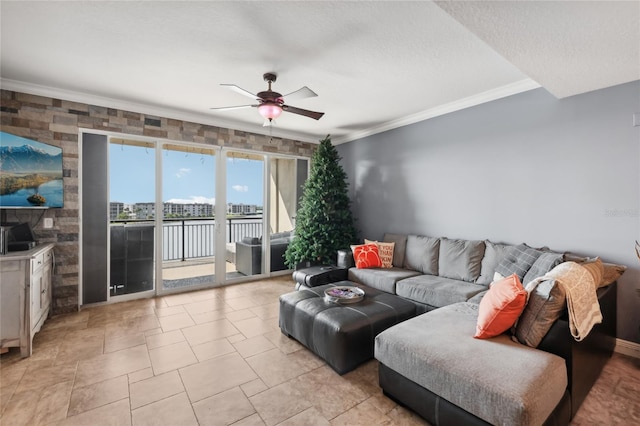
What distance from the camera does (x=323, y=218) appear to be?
4926mm

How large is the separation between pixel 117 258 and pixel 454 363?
14.5 ft

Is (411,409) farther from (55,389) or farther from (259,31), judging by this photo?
(259,31)

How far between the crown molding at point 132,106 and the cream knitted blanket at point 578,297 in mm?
4537

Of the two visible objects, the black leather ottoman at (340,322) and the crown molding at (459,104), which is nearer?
the black leather ottoman at (340,322)

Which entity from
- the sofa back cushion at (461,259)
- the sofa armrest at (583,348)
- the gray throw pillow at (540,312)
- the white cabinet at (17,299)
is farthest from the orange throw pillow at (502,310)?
the white cabinet at (17,299)

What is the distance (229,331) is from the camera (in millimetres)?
3162

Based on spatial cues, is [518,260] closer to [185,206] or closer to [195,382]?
[195,382]

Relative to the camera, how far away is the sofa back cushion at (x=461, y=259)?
3.45 m

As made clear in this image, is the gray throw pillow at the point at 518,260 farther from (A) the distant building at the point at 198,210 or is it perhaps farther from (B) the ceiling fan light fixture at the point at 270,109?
(A) the distant building at the point at 198,210

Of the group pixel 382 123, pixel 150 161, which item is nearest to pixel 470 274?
pixel 382 123

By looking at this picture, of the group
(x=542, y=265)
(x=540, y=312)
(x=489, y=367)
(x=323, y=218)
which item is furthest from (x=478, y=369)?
(x=323, y=218)

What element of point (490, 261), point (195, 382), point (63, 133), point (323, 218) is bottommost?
point (195, 382)

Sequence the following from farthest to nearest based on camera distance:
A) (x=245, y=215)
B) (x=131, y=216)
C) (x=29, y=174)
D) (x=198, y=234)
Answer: (x=198, y=234)
(x=245, y=215)
(x=131, y=216)
(x=29, y=174)

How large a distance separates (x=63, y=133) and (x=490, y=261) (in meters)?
5.41
